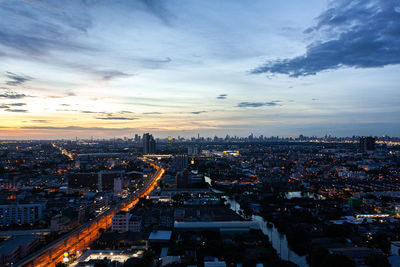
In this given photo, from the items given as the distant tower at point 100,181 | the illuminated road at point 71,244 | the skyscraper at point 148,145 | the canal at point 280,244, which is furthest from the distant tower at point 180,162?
the skyscraper at point 148,145

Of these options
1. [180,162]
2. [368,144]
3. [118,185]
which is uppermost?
[368,144]

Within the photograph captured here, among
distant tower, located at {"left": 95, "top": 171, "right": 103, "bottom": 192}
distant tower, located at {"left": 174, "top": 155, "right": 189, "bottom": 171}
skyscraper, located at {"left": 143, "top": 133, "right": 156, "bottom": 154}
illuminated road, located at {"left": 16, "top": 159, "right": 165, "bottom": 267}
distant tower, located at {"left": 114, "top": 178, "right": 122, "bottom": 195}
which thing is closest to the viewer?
illuminated road, located at {"left": 16, "top": 159, "right": 165, "bottom": 267}

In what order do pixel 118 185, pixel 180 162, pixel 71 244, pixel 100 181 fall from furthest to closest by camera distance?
pixel 180 162, pixel 100 181, pixel 118 185, pixel 71 244

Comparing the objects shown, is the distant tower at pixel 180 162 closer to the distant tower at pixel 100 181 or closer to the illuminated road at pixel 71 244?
the distant tower at pixel 100 181

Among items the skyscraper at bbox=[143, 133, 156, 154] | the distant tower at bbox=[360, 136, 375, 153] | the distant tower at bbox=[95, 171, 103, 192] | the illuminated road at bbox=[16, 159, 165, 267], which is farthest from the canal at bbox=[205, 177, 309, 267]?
the distant tower at bbox=[360, 136, 375, 153]

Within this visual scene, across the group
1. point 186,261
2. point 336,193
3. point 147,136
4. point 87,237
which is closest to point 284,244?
point 186,261

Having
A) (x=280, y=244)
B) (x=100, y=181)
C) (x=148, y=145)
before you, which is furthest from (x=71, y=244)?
(x=148, y=145)

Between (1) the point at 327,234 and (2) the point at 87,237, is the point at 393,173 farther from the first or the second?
(2) the point at 87,237

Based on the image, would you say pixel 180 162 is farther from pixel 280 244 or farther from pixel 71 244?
pixel 71 244

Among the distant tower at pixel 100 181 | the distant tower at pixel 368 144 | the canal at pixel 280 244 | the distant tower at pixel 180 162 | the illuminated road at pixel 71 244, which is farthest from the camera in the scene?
the distant tower at pixel 368 144

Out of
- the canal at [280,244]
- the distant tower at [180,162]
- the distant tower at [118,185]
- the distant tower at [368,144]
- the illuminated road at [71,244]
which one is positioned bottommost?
the canal at [280,244]

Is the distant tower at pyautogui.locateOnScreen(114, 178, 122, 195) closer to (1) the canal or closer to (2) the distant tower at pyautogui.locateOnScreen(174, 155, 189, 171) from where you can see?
(1) the canal

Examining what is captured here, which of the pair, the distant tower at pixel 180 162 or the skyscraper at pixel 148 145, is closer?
the distant tower at pixel 180 162
